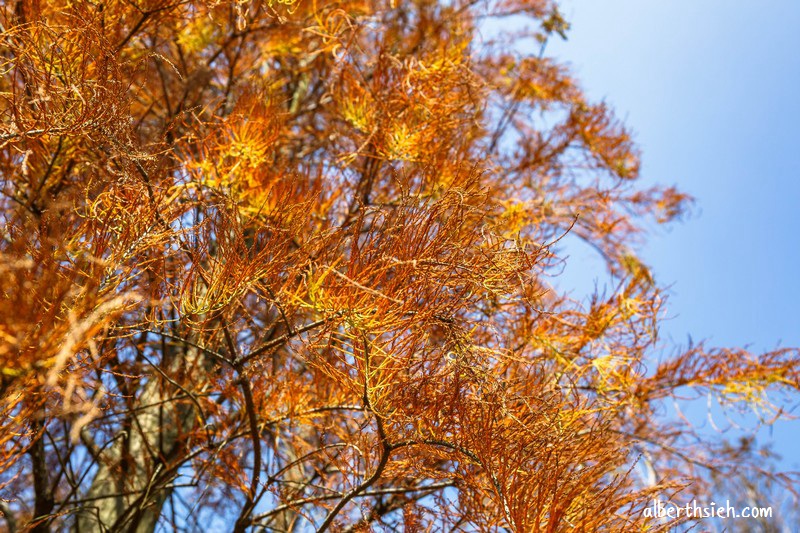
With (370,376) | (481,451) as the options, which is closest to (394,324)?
(370,376)

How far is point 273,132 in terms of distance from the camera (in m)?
1.55

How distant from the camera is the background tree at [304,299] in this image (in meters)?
1.00

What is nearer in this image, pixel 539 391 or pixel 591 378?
pixel 539 391

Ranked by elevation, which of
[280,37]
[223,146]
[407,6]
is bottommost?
[223,146]

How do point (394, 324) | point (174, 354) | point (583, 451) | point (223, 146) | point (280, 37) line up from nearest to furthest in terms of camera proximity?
point (394, 324) < point (583, 451) < point (223, 146) < point (174, 354) < point (280, 37)

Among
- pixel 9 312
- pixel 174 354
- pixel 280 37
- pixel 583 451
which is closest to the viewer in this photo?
pixel 9 312

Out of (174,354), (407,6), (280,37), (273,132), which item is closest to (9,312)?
(273,132)

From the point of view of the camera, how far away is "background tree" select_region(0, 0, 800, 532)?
3.29 feet

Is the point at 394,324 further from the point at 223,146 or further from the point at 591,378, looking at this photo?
the point at 591,378

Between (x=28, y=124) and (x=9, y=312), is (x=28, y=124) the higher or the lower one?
the higher one

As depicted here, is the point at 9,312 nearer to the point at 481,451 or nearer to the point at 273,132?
the point at 481,451

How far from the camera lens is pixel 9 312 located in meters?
0.75

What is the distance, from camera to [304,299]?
140 centimetres

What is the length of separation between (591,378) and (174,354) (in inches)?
56.1
